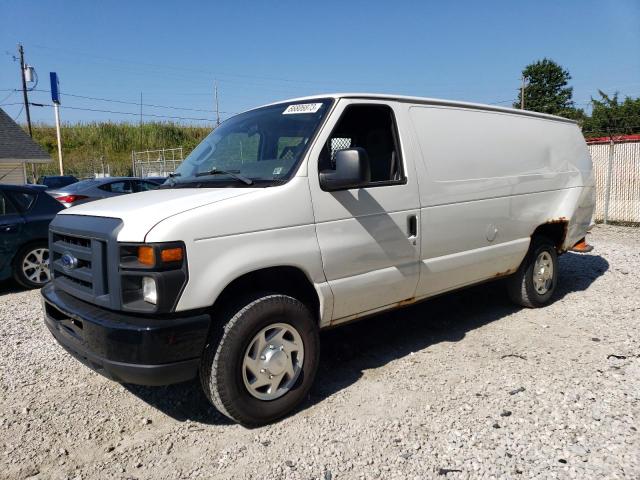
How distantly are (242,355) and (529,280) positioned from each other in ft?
12.1

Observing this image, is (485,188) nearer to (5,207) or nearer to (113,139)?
(5,207)

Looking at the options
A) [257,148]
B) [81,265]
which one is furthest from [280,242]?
[81,265]

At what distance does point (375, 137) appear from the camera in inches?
162

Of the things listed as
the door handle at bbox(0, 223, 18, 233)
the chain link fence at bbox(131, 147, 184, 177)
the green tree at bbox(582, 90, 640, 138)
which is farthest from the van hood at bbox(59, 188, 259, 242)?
the green tree at bbox(582, 90, 640, 138)

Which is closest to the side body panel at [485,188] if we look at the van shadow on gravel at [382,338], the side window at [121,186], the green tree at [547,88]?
the van shadow on gravel at [382,338]

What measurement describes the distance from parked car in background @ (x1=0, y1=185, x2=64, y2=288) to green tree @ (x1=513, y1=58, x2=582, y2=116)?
213 feet

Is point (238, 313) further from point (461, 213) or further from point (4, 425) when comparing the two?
point (461, 213)

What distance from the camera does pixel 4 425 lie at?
3404 millimetres

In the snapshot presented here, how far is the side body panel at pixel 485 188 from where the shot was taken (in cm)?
417

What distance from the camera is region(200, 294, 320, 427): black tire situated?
3018mm

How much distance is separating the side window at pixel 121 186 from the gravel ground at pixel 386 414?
7015 millimetres

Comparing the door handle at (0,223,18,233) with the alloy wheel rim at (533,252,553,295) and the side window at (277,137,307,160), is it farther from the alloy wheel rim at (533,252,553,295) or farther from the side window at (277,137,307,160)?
the alloy wheel rim at (533,252,553,295)

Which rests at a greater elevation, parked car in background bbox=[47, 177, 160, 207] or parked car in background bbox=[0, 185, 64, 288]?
parked car in background bbox=[47, 177, 160, 207]

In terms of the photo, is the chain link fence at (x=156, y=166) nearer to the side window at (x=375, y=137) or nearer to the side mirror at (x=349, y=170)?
the side window at (x=375, y=137)
